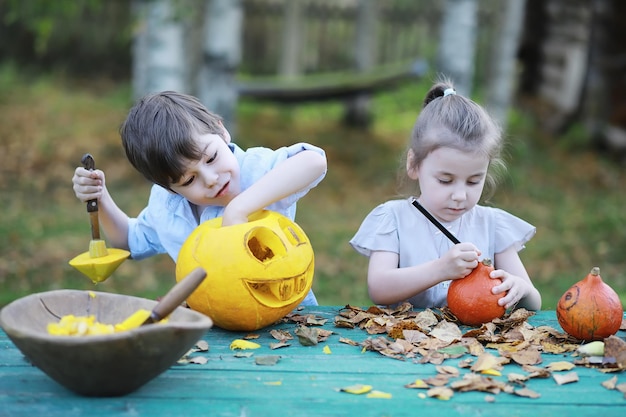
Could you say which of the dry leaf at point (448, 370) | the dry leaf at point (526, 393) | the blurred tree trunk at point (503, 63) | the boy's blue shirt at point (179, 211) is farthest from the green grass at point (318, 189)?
the dry leaf at point (526, 393)

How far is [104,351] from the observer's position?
6.24ft

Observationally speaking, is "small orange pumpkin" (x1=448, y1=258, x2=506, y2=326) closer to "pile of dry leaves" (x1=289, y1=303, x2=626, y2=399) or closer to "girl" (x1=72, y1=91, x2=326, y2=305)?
"pile of dry leaves" (x1=289, y1=303, x2=626, y2=399)

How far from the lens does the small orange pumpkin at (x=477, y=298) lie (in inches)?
105

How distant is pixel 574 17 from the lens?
11.8 meters

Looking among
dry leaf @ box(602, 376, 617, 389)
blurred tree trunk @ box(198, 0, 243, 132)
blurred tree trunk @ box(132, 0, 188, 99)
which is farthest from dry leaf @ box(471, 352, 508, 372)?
blurred tree trunk @ box(198, 0, 243, 132)

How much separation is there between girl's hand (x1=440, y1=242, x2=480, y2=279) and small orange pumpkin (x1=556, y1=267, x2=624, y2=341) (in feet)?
1.04

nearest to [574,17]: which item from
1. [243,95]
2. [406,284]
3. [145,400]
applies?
[243,95]

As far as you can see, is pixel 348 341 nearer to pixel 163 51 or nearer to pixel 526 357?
pixel 526 357

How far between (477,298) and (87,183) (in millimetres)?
1389

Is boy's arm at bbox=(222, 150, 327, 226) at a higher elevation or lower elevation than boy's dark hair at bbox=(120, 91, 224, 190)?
lower

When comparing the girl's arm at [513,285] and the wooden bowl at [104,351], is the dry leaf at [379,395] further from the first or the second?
the girl's arm at [513,285]

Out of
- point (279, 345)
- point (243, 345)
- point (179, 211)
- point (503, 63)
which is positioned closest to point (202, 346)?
point (243, 345)

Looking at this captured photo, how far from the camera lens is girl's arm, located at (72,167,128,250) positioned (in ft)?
9.00

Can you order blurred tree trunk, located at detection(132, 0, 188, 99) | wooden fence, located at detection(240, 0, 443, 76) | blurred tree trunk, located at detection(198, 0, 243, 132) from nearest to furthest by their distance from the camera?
blurred tree trunk, located at detection(132, 0, 188, 99)
blurred tree trunk, located at detection(198, 0, 243, 132)
wooden fence, located at detection(240, 0, 443, 76)
